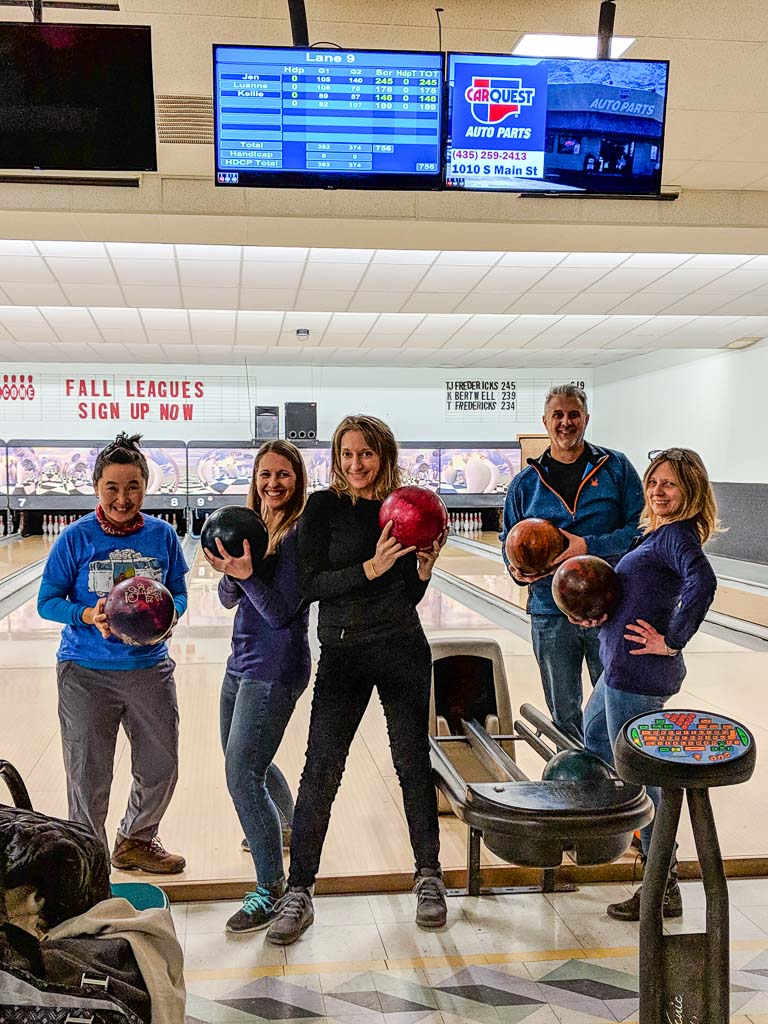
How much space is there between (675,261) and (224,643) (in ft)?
13.1

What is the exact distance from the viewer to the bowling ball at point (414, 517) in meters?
2.39

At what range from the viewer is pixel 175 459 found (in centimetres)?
1362

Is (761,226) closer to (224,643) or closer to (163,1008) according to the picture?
(224,643)

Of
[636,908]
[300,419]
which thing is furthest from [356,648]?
[300,419]

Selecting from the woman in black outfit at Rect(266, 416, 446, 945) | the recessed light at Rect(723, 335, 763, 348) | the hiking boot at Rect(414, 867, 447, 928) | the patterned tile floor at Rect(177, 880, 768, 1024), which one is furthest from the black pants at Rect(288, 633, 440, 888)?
the recessed light at Rect(723, 335, 763, 348)

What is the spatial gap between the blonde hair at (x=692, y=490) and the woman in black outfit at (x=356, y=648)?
0.67 m

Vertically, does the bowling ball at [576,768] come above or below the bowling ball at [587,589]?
below

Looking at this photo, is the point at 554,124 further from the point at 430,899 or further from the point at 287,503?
the point at 430,899

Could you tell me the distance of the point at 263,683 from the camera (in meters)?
2.52

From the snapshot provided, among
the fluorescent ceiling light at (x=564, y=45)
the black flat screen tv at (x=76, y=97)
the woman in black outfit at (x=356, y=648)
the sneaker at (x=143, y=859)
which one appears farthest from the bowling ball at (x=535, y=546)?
the fluorescent ceiling light at (x=564, y=45)

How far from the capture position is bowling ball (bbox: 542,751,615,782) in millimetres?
2523

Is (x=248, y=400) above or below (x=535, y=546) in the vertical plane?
above

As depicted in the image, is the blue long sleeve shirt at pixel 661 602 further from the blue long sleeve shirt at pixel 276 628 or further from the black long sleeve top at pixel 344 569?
the blue long sleeve shirt at pixel 276 628

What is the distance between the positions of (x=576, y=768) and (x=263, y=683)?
845mm
